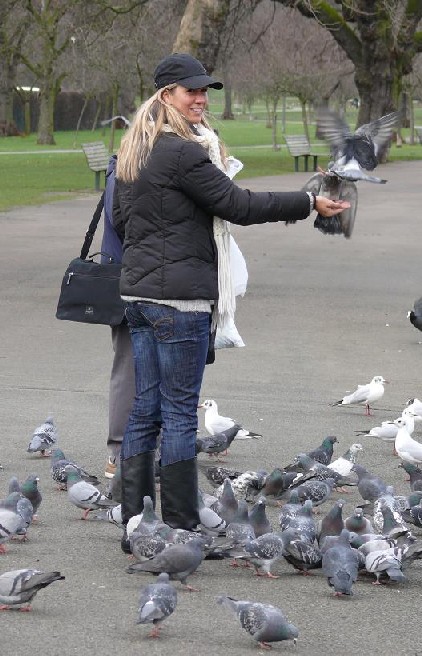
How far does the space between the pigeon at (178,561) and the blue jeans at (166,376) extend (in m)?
0.59

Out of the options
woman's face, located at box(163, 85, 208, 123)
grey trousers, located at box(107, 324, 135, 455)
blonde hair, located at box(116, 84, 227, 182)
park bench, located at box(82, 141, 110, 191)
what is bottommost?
park bench, located at box(82, 141, 110, 191)

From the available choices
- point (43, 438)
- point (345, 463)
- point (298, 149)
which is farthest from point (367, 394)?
point (298, 149)

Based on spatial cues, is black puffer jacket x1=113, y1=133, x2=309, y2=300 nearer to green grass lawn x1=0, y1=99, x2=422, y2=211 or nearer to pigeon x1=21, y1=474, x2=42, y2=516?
green grass lawn x1=0, y1=99, x2=422, y2=211

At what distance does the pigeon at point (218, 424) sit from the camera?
8.75 meters

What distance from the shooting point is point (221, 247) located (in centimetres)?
617

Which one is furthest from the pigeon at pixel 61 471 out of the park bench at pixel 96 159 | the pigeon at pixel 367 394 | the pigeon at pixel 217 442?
the park bench at pixel 96 159

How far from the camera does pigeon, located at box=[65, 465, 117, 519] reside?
6965 mm

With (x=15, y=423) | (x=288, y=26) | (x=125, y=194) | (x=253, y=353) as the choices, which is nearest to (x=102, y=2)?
(x=253, y=353)

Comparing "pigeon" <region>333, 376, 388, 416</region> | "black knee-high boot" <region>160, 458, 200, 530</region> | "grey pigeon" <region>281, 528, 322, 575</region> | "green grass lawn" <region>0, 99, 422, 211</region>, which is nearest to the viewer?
"grey pigeon" <region>281, 528, 322, 575</region>

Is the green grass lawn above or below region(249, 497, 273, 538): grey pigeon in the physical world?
below

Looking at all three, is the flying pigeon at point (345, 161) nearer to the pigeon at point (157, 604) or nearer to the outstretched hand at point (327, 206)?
the outstretched hand at point (327, 206)

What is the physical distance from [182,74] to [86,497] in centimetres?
232

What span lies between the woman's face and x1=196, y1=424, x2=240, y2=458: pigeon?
112 inches

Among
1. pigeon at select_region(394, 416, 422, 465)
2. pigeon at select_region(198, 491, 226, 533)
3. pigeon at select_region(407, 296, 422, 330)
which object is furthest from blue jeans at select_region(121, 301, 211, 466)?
pigeon at select_region(407, 296, 422, 330)
